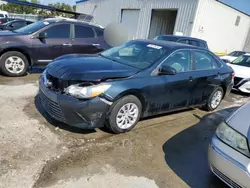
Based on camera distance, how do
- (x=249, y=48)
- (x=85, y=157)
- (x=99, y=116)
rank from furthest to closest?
(x=249, y=48) → (x=99, y=116) → (x=85, y=157)

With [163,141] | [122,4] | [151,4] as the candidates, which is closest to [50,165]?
[163,141]

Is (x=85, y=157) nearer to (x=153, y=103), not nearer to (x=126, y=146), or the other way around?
(x=126, y=146)

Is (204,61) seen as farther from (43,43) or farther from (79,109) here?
(43,43)

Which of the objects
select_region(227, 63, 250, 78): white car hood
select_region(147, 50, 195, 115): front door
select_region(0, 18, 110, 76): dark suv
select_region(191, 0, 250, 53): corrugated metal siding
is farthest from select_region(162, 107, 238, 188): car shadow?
select_region(191, 0, 250, 53): corrugated metal siding

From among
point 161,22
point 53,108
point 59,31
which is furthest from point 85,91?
point 161,22

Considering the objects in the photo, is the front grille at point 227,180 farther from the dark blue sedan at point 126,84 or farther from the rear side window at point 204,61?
the rear side window at point 204,61

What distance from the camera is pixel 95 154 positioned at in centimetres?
308

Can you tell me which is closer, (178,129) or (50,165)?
(50,165)

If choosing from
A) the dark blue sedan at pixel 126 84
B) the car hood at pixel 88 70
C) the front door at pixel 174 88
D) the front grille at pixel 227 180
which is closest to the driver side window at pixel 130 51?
the dark blue sedan at pixel 126 84

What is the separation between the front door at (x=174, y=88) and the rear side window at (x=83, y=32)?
3718 mm

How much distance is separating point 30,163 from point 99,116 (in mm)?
1087

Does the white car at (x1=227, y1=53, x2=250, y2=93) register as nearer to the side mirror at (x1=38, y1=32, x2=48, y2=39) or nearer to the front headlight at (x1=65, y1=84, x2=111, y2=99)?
the front headlight at (x1=65, y1=84, x2=111, y2=99)

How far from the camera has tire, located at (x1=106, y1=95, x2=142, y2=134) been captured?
3406 mm

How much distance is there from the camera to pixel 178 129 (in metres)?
4.25
